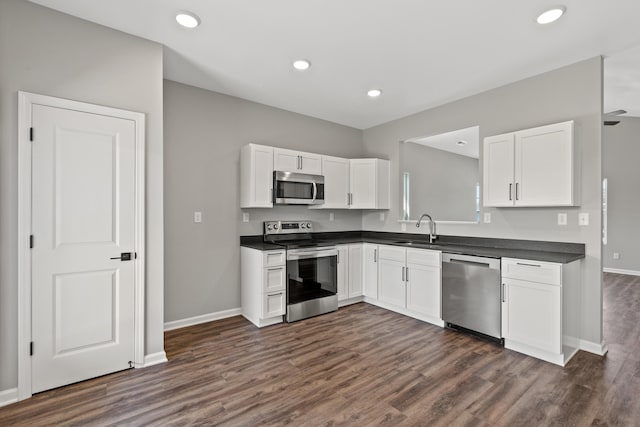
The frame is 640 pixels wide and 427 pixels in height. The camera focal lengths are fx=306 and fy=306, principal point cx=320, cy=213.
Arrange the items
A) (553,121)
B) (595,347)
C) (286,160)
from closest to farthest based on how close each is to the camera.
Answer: (595,347)
(553,121)
(286,160)

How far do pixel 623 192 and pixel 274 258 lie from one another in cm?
739

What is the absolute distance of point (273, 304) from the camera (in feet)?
11.3

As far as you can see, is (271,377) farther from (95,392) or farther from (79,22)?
(79,22)

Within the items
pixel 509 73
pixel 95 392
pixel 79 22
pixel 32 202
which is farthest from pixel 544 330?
pixel 79 22

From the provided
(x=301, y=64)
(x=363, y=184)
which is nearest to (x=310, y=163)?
(x=363, y=184)

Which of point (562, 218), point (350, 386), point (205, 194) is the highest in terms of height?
point (205, 194)

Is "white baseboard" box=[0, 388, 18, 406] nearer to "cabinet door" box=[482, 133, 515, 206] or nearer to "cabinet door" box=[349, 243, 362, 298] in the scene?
"cabinet door" box=[349, 243, 362, 298]

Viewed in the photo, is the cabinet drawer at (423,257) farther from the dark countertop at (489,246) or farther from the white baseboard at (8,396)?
the white baseboard at (8,396)

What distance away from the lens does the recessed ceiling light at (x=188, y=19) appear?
224 cm

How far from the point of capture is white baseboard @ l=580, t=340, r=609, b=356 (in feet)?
9.05

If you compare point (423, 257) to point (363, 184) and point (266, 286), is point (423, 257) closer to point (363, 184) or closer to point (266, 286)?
point (363, 184)

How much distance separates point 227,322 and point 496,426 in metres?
2.75

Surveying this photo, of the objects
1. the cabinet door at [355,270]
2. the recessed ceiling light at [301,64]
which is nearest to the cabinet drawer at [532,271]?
the cabinet door at [355,270]

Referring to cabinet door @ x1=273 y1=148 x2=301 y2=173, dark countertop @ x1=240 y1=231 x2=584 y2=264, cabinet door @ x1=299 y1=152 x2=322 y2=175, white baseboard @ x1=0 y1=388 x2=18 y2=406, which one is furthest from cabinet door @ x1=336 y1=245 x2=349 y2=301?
white baseboard @ x1=0 y1=388 x2=18 y2=406
